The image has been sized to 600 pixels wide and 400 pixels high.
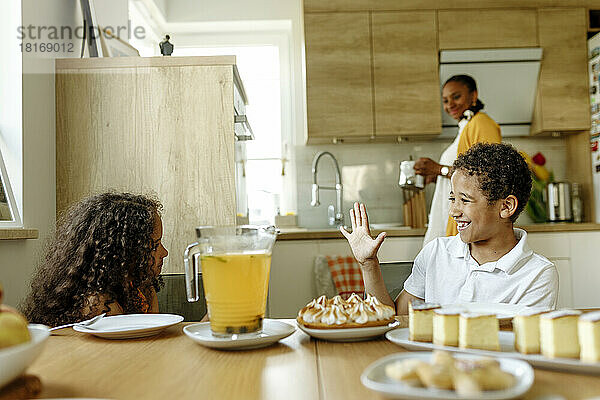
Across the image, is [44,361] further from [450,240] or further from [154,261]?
[450,240]

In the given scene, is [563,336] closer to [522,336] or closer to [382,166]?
[522,336]

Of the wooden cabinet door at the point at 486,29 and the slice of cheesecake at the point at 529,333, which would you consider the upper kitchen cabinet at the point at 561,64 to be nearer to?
the wooden cabinet door at the point at 486,29

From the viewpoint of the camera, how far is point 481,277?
4.75ft

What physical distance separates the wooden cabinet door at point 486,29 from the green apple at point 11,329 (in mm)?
3509

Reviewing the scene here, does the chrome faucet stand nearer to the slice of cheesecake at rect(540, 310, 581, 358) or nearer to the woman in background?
the woman in background

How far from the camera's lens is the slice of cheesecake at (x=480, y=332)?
2.56 ft

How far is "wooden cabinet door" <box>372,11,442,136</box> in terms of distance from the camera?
3.73 m

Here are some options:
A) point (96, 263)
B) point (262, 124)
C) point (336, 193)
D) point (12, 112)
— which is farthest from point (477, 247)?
point (262, 124)

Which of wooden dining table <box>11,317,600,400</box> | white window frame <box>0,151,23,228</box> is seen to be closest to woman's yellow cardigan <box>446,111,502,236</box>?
white window frame <box>0,151,23,228</box>

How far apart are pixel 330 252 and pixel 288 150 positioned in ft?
4.03

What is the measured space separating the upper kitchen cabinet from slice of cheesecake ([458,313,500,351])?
334cm

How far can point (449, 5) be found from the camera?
375 centimetres

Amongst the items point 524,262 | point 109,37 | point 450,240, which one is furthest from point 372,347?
point 109,37

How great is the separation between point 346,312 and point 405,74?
3014 mm
